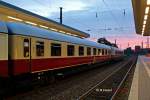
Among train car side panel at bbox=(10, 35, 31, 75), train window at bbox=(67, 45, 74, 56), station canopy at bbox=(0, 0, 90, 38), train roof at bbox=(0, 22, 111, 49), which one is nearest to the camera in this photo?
train car side panel at bbox=(10, 35, 31, 75)

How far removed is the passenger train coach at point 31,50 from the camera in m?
13.9

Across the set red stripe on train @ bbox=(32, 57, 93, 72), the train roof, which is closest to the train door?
the train roof

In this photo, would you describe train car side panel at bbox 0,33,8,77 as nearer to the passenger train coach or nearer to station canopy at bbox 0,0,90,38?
→ the passenger train coach

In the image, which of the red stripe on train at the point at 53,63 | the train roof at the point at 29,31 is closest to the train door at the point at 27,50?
the train roof at the point at 29,31

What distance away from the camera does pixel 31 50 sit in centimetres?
1625

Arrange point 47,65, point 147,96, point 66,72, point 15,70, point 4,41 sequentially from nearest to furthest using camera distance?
point 4,41
point 15,70
point 147,96
point 47,65
point 66,72

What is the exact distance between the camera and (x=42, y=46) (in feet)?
58.5

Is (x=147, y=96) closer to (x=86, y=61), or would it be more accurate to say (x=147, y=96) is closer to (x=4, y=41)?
(x=4, y=41)

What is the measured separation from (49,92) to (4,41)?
462 cm

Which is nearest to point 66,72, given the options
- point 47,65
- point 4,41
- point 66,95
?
point 47,65

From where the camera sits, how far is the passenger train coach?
1394 cm

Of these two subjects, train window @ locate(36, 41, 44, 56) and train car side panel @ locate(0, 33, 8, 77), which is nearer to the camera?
train car side panel @ locate(0, 33, 8, 77)

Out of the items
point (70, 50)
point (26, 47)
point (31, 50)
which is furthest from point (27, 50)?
point (70, 50)

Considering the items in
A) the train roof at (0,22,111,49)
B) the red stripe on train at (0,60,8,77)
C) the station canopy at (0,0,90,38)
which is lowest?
the red stripe on train at (0,60,8,77)
